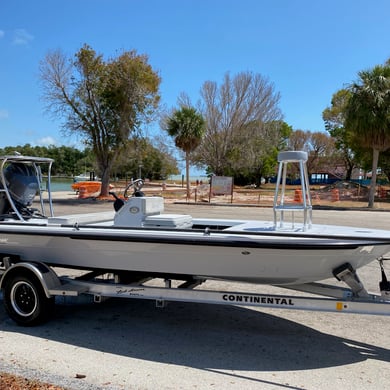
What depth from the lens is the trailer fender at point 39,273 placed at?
473 cm

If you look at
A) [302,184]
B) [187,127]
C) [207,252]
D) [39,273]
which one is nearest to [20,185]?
[39,273]

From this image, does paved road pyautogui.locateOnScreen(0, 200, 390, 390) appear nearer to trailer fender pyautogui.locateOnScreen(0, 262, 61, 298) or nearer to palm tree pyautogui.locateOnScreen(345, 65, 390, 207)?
trailer fender pyautogui.locateOnScreen(0, 262, 61, 298)

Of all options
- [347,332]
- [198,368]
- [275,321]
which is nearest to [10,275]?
[198,368]

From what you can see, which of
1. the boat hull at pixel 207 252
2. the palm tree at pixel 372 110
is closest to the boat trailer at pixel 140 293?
Answer: the boat hull at pixel 207 252

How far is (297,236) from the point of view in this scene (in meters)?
4.14

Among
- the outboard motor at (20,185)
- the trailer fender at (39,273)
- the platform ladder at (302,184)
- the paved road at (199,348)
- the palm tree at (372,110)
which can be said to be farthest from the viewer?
the palm tree at (372,110)

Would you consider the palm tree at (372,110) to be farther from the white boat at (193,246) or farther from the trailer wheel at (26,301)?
the trailer wheel at (26,301)

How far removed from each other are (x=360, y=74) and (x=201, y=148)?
23286mm

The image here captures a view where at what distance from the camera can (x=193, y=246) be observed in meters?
4.30

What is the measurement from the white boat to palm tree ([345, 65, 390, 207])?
22275mm

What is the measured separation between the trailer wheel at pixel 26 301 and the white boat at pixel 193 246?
0.87 ft

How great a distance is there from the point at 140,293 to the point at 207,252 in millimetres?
890

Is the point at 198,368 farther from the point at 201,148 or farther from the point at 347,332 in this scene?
the point at 201,148

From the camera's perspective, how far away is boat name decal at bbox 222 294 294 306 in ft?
13.6
